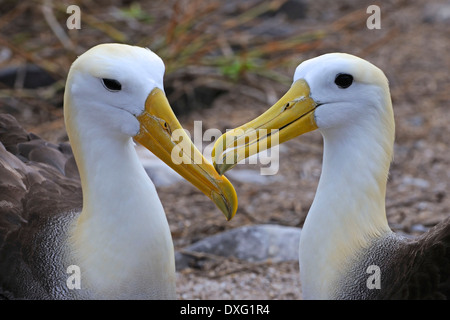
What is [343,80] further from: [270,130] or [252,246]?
[252,246]

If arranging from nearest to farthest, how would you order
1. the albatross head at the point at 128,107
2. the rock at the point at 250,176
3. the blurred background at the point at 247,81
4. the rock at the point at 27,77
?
the albatross head at the point at 128,107 → the blurred background at the point at 247,81 → the rock at the point at 250,176 → the rock at the point at 27,77

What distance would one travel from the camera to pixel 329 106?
3764 mm

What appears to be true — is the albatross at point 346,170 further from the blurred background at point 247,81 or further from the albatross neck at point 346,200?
the blurred background at point 247,81

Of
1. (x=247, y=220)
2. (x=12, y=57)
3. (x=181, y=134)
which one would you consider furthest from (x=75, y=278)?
(x=12, y=57)

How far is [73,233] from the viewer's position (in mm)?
3949

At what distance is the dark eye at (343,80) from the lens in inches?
147

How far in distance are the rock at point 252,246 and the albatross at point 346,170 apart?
1690 mm

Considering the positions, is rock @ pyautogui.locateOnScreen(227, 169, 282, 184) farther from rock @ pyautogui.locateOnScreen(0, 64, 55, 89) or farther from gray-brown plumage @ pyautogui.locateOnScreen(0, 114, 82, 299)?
rock @ pyautogui.locateOnScreen(0, 64, 55, 89)

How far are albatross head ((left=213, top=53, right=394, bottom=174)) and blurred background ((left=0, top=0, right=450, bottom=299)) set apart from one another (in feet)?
5.44

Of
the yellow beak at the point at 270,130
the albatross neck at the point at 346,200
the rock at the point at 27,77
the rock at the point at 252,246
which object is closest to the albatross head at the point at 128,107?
the yellow beak at the point at 270,130

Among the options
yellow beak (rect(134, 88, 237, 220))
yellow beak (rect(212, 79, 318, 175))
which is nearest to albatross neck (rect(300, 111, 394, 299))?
yellow beak (rect(212, 79, 318, 175))

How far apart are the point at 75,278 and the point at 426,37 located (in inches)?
314

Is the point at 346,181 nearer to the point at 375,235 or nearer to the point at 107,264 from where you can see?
the point at 375,235

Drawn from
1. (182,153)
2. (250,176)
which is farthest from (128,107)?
(250,176)
